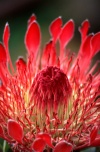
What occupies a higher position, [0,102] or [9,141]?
[0,102]

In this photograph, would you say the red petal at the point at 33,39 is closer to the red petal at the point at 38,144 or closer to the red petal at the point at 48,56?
the red petal at the point at 48,56

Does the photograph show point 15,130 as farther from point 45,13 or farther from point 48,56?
point 45,13

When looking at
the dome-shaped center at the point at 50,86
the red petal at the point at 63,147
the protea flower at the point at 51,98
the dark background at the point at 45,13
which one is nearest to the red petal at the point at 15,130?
the protea flower at the point at 51,98

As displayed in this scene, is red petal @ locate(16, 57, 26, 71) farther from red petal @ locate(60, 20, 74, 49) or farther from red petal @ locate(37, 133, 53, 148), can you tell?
red petal @ locate(37, 133, 53, 148)

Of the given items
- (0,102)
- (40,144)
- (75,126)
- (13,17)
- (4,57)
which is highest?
(13,17)

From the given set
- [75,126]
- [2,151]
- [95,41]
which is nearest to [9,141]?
[2,151]

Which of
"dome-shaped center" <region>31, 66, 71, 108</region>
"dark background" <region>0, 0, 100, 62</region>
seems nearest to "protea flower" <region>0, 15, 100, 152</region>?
"dome-shaped center" <region>31, 66, 71, 108</region>

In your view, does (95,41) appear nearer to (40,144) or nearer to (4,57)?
(4,57)
